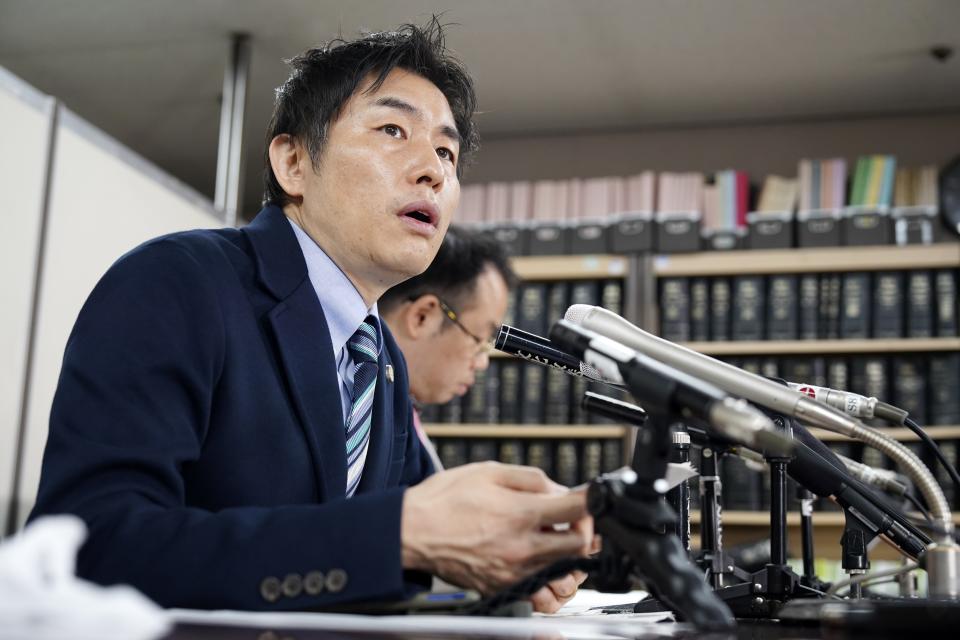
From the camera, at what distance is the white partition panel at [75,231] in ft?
8.18

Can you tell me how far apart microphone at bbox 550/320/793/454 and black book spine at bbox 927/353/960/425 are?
10.2 feet

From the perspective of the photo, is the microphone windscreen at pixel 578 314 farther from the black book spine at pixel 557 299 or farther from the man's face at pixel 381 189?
the black book spine at pixel 557 299

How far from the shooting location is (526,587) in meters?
0.77

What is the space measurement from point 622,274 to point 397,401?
8.20 ft

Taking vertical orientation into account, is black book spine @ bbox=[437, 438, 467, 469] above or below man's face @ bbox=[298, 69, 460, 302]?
below

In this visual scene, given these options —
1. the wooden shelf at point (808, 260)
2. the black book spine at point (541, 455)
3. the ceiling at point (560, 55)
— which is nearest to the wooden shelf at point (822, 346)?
the wooden shelf at point (808, 260)

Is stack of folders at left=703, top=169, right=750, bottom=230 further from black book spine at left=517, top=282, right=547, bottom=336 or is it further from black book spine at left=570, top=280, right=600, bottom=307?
black book spine at left=517, top=282, right=547, bottom=336

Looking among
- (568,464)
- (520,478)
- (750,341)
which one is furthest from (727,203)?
(520,478)

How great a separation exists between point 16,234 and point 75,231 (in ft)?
0.73

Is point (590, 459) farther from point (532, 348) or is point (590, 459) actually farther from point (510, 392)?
point (532, 348)

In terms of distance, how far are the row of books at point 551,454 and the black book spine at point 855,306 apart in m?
0.93

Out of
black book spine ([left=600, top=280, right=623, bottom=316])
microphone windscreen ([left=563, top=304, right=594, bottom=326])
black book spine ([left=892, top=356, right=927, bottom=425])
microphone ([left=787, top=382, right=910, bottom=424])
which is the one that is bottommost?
microphone ([left=787, top=382, right=910, bottom=424])

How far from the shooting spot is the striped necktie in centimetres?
120

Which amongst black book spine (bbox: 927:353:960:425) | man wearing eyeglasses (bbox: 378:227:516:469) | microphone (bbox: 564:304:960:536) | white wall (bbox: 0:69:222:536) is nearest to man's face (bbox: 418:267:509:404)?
man wearing eyeglasses (bbox: 378:227:516:469)
